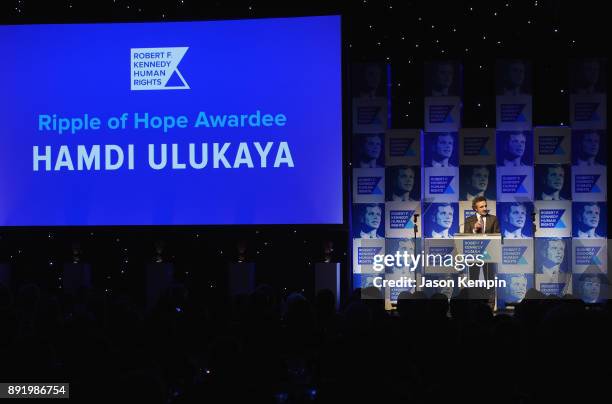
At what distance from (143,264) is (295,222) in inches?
105

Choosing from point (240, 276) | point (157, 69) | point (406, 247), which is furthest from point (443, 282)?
point (157, 69)

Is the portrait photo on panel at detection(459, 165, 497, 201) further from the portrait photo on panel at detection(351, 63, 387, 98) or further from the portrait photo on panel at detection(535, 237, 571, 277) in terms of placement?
the portrait photo on panel at detection(351, 63, 387, 98)

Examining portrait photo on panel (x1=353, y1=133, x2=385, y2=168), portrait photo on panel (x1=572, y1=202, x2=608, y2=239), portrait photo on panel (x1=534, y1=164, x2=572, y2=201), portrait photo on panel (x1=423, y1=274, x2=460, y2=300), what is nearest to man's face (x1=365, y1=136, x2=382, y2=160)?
portrait photo on panel (x1=353, y1=133, x2=385, y2=168)

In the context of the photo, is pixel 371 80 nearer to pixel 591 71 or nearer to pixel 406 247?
pixel 406 247

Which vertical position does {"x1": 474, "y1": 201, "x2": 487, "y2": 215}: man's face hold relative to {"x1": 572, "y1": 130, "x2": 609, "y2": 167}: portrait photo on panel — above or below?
below

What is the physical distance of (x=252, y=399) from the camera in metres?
2.52

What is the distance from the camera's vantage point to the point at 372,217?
394 inches

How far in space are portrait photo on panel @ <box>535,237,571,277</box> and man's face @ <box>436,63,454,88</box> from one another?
2347 millimetres

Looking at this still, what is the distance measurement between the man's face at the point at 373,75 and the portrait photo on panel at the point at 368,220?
5.19ft

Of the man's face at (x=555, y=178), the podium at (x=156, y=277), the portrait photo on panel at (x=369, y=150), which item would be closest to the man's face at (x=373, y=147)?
the portrait photo on panel at (x=369, y=150)

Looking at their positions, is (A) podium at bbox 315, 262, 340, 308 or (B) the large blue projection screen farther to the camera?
(A) podium at bbox 315, 262, 340, 308

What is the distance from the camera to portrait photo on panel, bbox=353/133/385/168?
32.7 feet

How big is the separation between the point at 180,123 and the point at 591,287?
18.0 ft

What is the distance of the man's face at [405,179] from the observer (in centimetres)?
987
